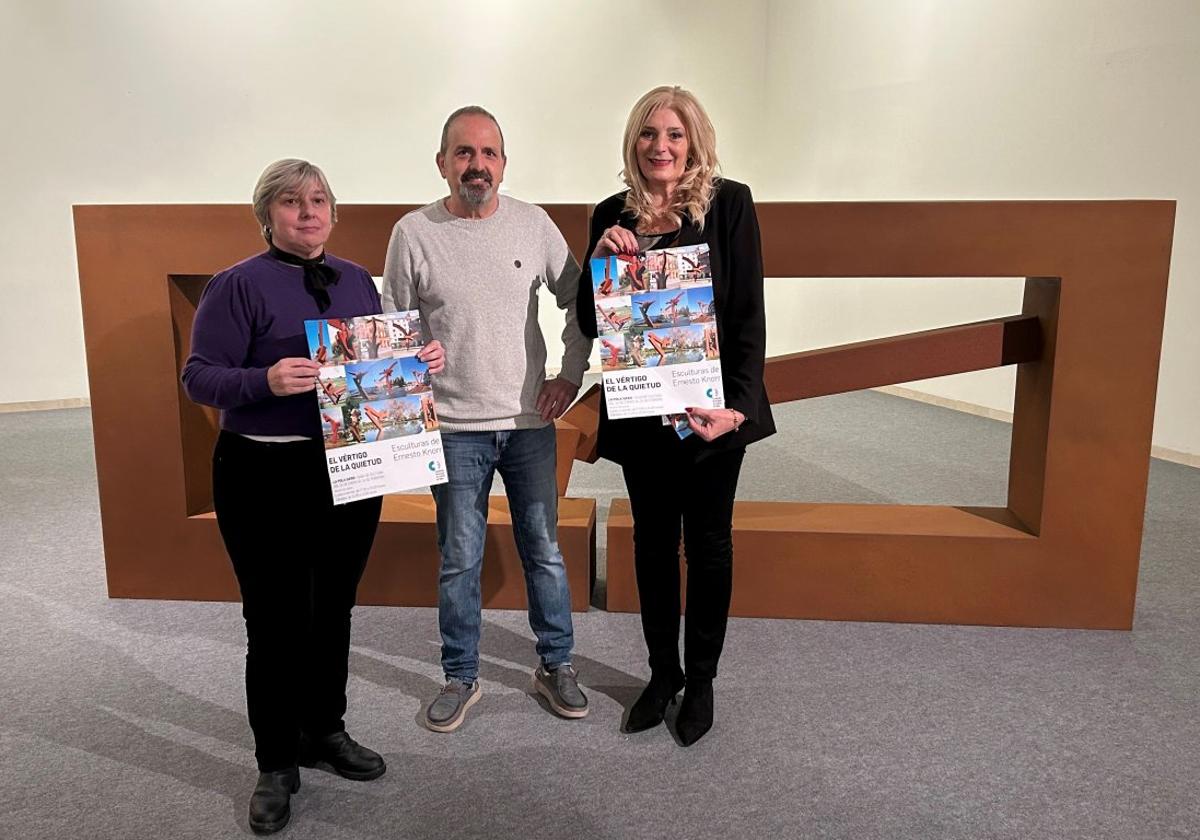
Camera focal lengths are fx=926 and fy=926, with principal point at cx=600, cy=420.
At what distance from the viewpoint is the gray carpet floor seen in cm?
192

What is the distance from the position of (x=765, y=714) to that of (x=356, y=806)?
102 cm

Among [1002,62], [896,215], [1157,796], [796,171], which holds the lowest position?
[1157,796]

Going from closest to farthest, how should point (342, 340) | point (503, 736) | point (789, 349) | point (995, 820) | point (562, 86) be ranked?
point (342, 340) → point (995, 820) → point (503, 736) → point (562, 86) → point (789, 349)

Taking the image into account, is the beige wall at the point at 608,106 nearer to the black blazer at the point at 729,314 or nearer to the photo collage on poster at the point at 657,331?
the black blazer at the point at 729,314

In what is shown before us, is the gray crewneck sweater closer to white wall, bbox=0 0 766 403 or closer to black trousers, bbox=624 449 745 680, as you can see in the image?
black trousers, bbox=624 449 745 680

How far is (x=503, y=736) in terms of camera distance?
2248 millimetres

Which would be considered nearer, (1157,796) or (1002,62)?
(1157,796)

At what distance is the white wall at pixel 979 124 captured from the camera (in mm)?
4945

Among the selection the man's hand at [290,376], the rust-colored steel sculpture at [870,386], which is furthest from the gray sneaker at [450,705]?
the man's hand at [290,376]

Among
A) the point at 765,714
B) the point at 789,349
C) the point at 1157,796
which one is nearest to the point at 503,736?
the point at 765,714

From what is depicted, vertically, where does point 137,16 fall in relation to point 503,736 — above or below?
above

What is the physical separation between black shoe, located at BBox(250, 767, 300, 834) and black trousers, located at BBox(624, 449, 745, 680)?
2.87 ft

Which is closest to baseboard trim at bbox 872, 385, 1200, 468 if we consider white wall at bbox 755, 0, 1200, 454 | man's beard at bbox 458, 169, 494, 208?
white wall at bbox 755, 0, 1200, 454

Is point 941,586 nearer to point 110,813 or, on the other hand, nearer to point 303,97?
point 110,813
